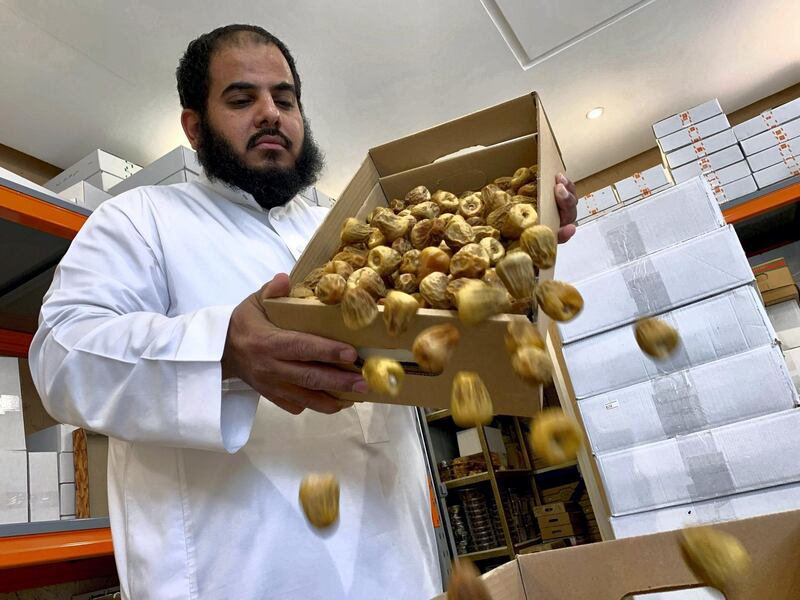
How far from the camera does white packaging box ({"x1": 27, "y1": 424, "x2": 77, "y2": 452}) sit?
1650 millimetres

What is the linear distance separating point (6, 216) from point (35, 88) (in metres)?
1.18

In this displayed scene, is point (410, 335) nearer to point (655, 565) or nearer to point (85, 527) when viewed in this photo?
point (655, 565)

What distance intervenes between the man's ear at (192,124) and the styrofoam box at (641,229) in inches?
49.0

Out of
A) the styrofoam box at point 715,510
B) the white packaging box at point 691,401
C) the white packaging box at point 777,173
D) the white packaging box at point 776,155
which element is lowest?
the styrofoam box at point 715,510

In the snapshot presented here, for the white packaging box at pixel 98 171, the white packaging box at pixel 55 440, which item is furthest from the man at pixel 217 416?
the white packaging box at pixel 98 171

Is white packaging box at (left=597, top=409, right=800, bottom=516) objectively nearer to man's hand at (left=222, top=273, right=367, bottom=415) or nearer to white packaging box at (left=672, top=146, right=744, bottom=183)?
man's hand at (left=222, top=273, right=367, bottom=415)

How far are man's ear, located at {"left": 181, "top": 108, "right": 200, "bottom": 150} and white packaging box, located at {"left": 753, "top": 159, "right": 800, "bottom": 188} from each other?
2.65m

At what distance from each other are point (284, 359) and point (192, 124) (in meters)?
0.91

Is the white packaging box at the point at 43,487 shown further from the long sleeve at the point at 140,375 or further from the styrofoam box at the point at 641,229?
the styrofoam box at the point at 641,229

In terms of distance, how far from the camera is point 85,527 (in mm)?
1442

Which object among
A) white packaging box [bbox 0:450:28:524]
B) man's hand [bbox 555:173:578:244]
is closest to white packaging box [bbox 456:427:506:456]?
white packaging box [bbox 0:450:28:524]

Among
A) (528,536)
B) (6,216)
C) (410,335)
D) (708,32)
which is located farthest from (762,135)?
(6,216)

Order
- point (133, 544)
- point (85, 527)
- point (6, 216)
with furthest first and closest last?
point (6, 216) < point (85, 527) < point (133, 544)

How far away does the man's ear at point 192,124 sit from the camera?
1362mm
